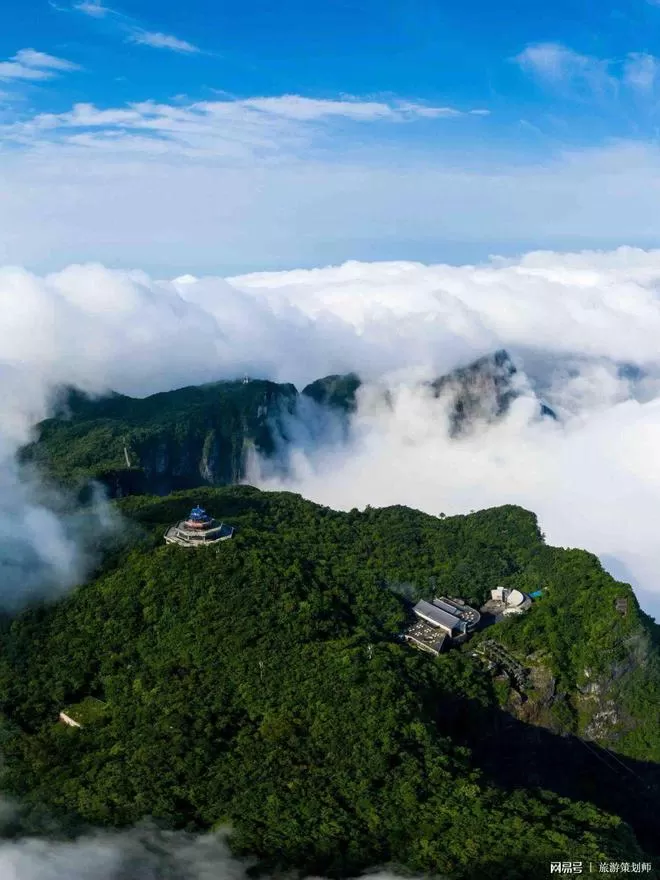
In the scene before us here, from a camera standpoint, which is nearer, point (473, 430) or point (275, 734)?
point (275, 734)

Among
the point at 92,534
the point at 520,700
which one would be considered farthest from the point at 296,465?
the point at 520,700

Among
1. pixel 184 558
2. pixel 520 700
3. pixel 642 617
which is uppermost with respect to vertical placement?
pixel 184 558

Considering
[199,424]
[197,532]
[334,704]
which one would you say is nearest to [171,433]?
[199,424]

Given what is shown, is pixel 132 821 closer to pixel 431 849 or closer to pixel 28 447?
pixel 431 849

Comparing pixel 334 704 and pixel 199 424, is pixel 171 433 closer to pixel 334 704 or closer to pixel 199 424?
pixel 199 424

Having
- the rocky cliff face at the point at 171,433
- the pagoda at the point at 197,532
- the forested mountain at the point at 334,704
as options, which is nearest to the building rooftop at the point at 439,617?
the forested mountain at the point at 334,704

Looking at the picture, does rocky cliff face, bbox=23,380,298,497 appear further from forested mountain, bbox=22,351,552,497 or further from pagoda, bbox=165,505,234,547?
pagoda, bbox=165,505,234,547
